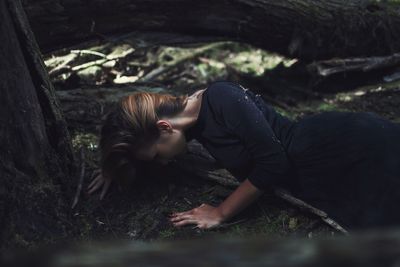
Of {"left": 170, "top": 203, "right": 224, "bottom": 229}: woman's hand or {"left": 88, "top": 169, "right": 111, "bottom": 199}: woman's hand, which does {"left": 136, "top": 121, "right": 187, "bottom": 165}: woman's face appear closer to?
{"left": 170, "top": 203, "right": 224, "bottom": 229}: woman's hand

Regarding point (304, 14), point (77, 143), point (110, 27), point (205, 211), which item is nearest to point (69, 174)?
point (77, 143)

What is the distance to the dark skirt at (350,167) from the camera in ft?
12.7

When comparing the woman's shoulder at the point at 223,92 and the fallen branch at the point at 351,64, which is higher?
the woman's shoulder at the point at 223,92

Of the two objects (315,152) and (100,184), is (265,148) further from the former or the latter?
(100,184)

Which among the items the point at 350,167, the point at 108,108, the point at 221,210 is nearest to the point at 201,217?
the point at 221,210

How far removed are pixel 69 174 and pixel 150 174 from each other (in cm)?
63

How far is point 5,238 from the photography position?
3.71m

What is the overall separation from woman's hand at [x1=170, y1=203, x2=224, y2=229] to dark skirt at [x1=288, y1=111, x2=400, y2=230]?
582 millimetres

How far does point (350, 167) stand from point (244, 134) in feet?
2.41

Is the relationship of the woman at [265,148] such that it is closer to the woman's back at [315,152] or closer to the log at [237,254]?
the woman's back at [315,152]

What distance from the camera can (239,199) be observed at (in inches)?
165

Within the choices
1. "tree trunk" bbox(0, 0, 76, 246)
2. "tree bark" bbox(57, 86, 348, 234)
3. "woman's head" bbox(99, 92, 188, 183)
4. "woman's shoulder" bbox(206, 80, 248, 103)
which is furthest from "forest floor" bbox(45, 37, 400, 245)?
"woman's shoulder" bbox(206, 80, 248, 103)

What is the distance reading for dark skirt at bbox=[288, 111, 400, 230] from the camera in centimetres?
387

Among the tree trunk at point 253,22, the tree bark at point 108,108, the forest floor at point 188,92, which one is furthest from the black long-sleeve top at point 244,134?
the tree trunk at point 253,22
